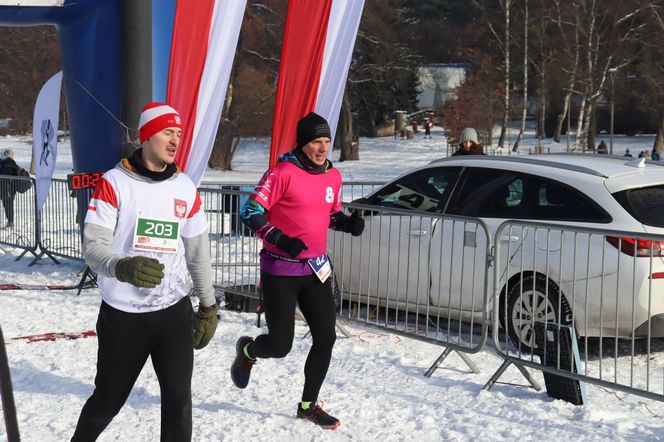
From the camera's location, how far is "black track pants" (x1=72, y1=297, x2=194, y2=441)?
4008 millimetres

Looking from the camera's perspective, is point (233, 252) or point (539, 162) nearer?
point (539, 162)

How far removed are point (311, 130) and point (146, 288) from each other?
5.53ft

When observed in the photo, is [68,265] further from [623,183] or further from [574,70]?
[574,70]

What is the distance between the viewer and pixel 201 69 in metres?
9.05

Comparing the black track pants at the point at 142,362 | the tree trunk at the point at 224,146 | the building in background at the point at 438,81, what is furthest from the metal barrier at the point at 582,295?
the building in background at the point at 438,81

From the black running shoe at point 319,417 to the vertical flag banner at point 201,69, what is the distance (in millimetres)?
4146

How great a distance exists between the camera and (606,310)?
6328 mm

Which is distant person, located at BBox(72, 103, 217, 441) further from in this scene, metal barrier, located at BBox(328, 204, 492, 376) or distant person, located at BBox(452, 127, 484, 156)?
distant person, located at BBox(452, 127, 484, 156)

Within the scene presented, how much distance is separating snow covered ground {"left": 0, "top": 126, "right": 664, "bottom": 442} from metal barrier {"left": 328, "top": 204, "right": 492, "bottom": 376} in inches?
9.2

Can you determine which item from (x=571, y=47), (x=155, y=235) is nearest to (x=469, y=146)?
(x=155, y=235)

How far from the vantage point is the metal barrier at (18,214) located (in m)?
12.7

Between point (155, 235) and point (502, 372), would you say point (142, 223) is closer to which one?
point (155, 235)

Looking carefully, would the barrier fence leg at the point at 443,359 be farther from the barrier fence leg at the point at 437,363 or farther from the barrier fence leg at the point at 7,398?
the barrier fence leg at the point at 7,398

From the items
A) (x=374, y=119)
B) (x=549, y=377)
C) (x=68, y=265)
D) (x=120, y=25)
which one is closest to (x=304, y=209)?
(x=549, y=377)
